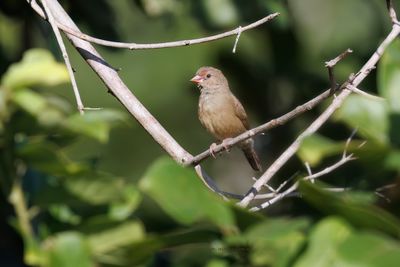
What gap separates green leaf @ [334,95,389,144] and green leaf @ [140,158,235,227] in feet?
0.84

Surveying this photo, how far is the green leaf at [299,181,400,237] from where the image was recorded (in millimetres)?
1513

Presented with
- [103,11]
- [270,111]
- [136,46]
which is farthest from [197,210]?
[270,111]

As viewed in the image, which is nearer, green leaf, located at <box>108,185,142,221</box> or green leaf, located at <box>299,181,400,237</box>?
green leaf, located at <box>299,181,400,237</box>

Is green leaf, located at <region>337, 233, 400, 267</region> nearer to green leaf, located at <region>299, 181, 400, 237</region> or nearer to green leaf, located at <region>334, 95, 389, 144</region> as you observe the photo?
green leaf, located at <region>299, 181, 400, 237</region>

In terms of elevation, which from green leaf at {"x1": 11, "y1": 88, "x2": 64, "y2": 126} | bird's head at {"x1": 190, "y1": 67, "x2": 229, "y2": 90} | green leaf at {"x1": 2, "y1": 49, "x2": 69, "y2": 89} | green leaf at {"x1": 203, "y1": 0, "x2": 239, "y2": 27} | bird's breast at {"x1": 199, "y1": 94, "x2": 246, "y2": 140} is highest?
green leaf at {"x1": 2, "y1": 49, "x2": 69, "y2": 89}

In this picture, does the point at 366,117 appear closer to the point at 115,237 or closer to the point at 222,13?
the point at 115,237

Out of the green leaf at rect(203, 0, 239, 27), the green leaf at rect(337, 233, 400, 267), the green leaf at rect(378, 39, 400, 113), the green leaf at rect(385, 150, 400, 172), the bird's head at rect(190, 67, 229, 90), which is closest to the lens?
the green leaf at rect(337, 233, 400, 267)

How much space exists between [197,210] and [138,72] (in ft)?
29.5

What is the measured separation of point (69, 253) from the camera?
157cm

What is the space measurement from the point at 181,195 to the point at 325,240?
0.24 metres

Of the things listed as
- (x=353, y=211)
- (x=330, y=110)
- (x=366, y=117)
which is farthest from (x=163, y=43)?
(x=353, y=211)

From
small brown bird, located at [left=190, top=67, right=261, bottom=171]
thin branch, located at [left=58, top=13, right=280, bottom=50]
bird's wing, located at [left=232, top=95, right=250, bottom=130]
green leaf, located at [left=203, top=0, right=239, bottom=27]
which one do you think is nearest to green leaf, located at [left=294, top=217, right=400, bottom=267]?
thin branch, located at [left=58, top=13, right=280, bottom=50]

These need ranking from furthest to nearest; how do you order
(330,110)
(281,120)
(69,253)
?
(281,120), (330,110), (69,253)

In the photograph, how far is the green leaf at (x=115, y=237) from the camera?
5.49 ft
